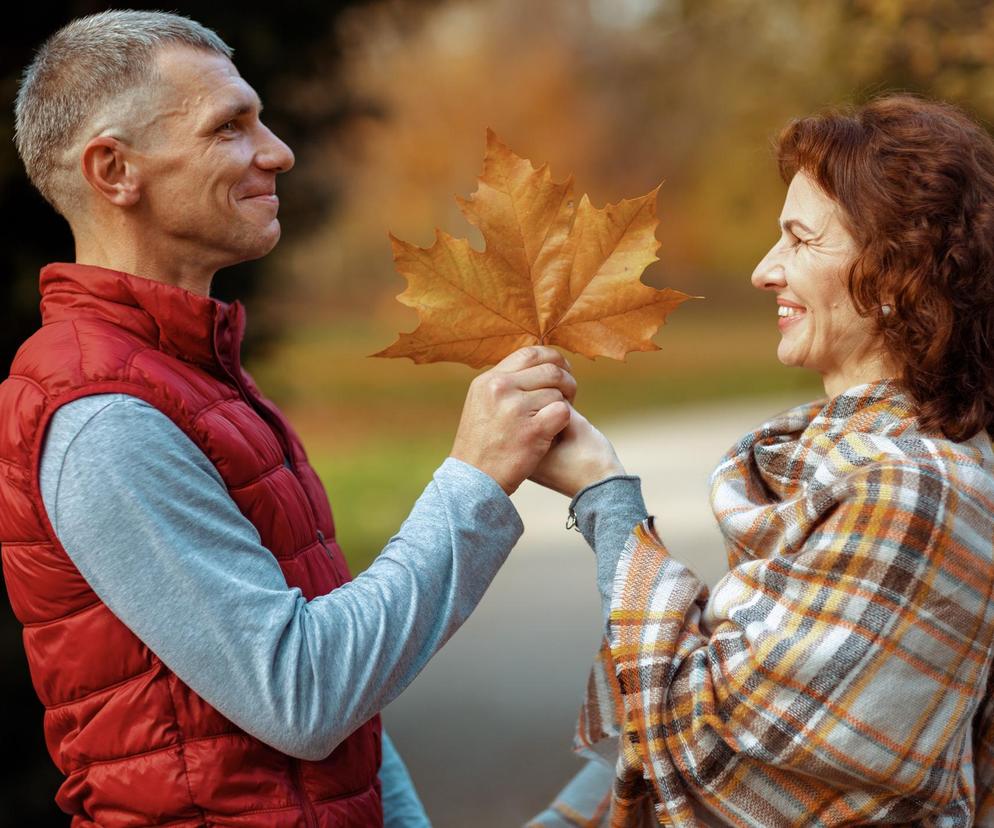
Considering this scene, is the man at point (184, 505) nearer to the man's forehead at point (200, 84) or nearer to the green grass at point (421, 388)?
the man's forehead at point (200, 84)

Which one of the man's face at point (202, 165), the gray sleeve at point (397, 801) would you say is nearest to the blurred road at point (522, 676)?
the gray sleeve at point (397, 801)

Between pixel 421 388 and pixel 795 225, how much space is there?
15.2m

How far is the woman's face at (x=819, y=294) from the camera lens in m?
2.08

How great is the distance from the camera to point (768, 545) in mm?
2029

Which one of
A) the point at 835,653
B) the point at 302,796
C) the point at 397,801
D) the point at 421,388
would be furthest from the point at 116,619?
the point at 421,388

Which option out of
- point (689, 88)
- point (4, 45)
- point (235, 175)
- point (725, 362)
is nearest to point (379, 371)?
point (725, 362)

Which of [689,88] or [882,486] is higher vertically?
[689,88]

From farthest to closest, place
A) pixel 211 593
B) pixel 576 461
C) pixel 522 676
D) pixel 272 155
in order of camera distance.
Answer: pixel 522 676 < pixel 272 155 < pixel 576 461 < pixel 211 593

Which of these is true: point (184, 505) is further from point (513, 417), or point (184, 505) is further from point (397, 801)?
point (397, 801)

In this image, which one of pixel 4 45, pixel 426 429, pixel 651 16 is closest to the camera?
pixel 4 45

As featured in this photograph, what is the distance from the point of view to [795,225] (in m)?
2.14

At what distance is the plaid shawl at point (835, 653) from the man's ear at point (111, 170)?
1000 mm

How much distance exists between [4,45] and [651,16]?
2.93 m

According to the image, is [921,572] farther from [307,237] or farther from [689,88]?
[689,88]
